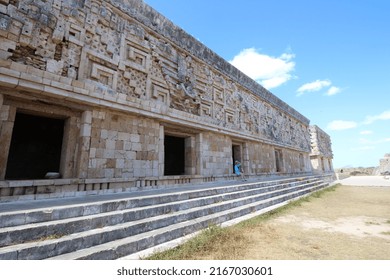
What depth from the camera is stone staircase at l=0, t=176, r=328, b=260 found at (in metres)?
2.12

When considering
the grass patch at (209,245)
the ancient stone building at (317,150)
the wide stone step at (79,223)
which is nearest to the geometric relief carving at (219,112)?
the wide stone step at (79,223)

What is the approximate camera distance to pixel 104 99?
15.4 ft

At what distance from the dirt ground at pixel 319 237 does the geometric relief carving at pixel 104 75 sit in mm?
4750

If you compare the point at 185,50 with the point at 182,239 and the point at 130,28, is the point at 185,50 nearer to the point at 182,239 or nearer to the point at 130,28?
the point at 130,28

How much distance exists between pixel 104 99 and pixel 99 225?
123 inches

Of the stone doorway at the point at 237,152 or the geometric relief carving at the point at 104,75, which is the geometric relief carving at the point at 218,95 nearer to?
the stone doorway at the point at 237,152

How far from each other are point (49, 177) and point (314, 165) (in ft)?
86.4

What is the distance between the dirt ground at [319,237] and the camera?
8.63 ft

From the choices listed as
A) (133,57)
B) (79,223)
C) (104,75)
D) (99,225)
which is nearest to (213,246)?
(99,225)

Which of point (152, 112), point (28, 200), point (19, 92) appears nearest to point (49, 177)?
point (28, 200)

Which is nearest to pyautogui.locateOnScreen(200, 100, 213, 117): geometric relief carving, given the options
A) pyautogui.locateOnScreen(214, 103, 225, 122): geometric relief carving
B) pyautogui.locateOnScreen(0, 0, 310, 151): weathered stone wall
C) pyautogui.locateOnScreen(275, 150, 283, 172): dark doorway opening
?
pyautogui.locateOnScreen(0, 0, 310, 151): weathered stone wall

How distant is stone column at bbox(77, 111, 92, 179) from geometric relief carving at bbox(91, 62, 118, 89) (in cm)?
99

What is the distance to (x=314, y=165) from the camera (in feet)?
76.0

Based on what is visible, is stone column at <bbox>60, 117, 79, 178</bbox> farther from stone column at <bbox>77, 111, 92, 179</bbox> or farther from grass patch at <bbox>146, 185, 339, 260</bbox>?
grass patch at <bbox>146, 185, 339, 260</bbox>
